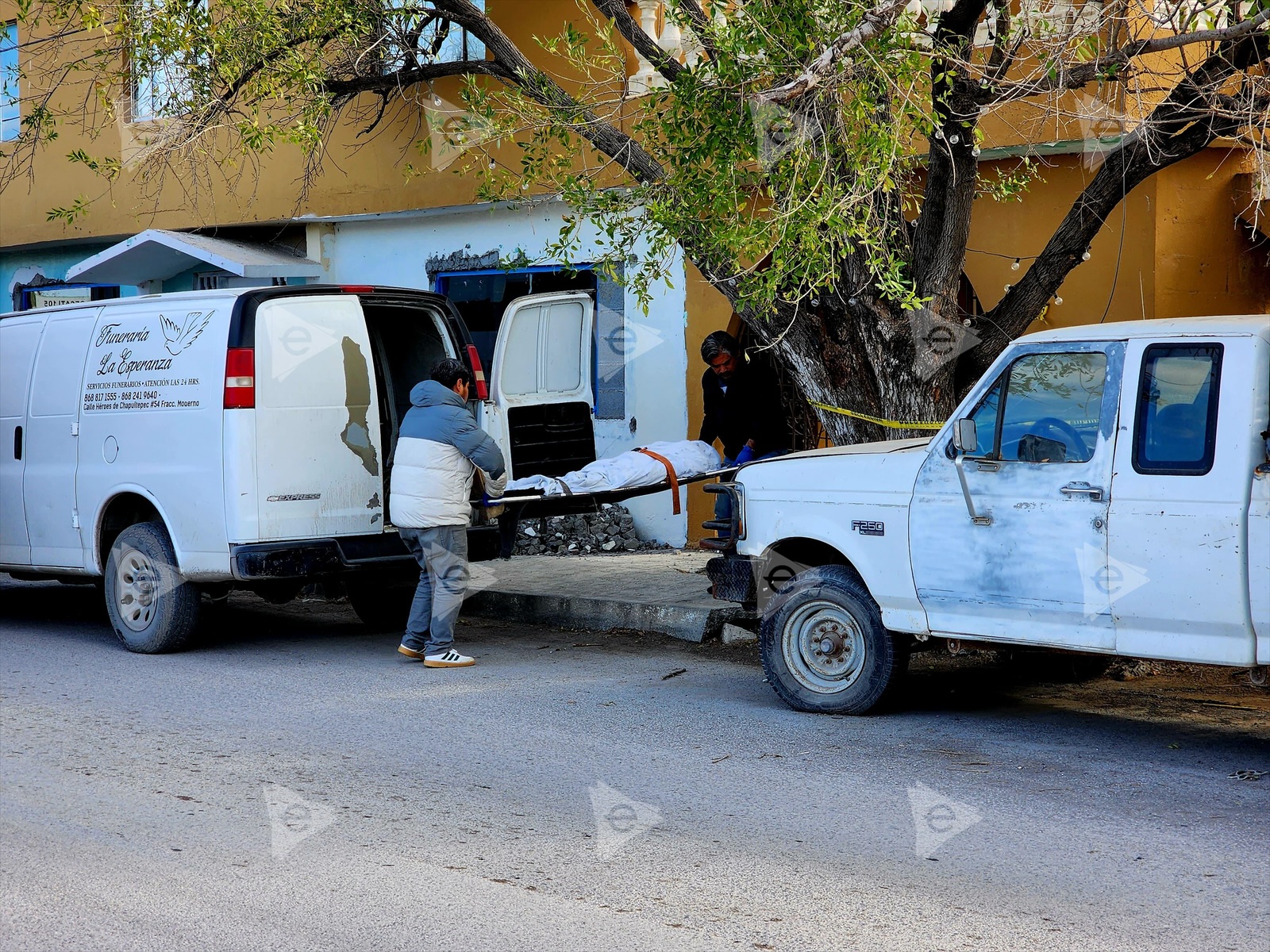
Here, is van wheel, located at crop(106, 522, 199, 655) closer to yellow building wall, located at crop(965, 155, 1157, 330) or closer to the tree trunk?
the tree trunk

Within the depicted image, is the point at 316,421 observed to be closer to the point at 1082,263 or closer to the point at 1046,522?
the point at 1046,522

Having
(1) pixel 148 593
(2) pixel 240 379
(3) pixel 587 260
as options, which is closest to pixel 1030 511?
(2) pixel 240 379

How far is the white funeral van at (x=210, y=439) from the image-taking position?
7867 mm

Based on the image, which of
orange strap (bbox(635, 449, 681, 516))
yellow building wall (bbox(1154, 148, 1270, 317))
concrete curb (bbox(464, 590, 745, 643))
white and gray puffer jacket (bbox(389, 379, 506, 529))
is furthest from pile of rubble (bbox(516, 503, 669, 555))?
yellow building wall (bbox(1154, 148, 1270, 317))

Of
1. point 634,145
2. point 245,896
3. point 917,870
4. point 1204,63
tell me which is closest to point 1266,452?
point 917,870

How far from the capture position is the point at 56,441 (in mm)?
8914

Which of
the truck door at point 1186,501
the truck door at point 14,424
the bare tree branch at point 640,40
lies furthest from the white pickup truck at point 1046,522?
the truck door at point 14,424

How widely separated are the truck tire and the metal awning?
9761mm

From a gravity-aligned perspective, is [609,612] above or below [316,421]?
below

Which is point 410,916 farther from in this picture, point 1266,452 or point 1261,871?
point 1266,452

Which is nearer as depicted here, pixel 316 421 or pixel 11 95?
pixel 316 421

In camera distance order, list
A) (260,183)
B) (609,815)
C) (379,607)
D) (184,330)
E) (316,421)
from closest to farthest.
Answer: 1. (609,815)
2. (316,421)
3. (184,330)
4. (379,607)
5. (260,183)

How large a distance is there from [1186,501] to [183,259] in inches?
510

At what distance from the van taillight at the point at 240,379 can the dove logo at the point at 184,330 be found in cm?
40
